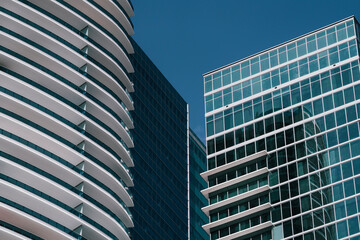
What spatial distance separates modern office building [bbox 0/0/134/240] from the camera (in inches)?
3814

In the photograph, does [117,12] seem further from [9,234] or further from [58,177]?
[9,234]

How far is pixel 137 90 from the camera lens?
164 metres

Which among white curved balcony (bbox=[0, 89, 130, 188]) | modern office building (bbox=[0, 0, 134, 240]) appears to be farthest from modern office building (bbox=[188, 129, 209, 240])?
white curved balcony (bbox=[0, 89, 130, 188])

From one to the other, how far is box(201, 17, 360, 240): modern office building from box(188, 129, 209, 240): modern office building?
1407 inches

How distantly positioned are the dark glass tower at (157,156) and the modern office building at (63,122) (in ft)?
114

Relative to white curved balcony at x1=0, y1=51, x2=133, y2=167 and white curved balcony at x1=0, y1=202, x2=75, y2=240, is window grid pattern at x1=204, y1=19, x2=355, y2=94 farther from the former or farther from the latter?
white curved balcony at x1=0, y1=202, x2=75, y2=240

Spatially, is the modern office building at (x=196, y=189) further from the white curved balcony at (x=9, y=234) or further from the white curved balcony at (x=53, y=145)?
the white curved balcony at (x=9, y=234)

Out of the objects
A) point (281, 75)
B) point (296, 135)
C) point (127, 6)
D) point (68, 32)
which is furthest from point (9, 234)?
point (281, 75)

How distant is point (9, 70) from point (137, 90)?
6088 cm

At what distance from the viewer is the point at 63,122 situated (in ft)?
347

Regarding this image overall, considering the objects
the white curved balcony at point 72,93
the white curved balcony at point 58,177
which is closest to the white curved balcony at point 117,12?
the white curved balcony at point 72,93

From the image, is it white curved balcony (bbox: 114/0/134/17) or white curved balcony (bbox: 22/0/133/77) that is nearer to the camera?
white curved balcony (bbox: 22/0/133/77)

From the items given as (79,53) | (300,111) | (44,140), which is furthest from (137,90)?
(44,140)

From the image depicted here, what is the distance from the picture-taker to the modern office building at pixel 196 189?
17412cm
